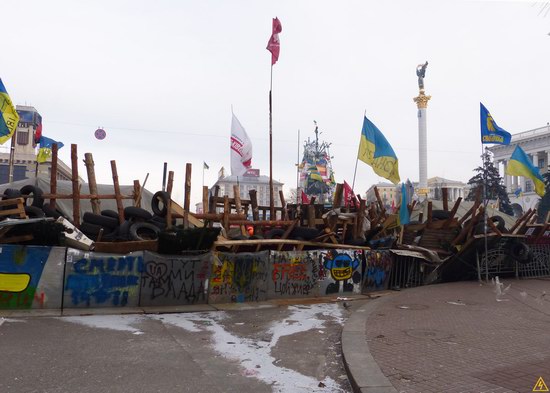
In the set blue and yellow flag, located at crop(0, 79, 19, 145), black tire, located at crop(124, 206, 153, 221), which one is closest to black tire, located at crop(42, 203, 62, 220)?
black tire, located at crop(124, 206, 153, 221)

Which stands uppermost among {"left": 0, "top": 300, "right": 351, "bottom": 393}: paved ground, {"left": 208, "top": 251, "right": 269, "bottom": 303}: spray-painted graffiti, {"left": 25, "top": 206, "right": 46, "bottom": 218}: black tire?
{"left": 25, "top": 206, "right": 46, "bottom": 218}: black tire

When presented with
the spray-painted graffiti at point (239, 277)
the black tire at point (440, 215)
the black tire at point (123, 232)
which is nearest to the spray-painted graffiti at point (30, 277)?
the black tire at point (123, 232)

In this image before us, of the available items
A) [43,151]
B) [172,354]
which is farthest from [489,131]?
[43,151]

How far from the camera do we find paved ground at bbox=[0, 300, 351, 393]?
483 cm

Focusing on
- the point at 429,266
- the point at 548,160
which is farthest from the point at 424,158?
the point at 429,266

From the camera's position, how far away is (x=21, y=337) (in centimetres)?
649

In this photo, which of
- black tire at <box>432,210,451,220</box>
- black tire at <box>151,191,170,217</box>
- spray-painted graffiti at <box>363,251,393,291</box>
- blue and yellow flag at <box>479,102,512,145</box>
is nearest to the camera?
black tire at <box>151,191,170,217</box>

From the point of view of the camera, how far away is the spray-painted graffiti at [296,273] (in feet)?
36.1

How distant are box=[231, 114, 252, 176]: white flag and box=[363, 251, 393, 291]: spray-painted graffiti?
5160 mm

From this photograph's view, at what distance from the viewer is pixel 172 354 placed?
19.6 ft

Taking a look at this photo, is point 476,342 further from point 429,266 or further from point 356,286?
point 429,266

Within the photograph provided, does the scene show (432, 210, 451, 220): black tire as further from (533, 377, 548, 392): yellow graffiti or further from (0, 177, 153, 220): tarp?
(533, 377, 548, 392): yellow graffiti

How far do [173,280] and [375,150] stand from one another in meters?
8.06

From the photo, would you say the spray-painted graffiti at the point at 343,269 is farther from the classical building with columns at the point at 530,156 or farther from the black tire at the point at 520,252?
the classical building with columns at the point at 530,156
